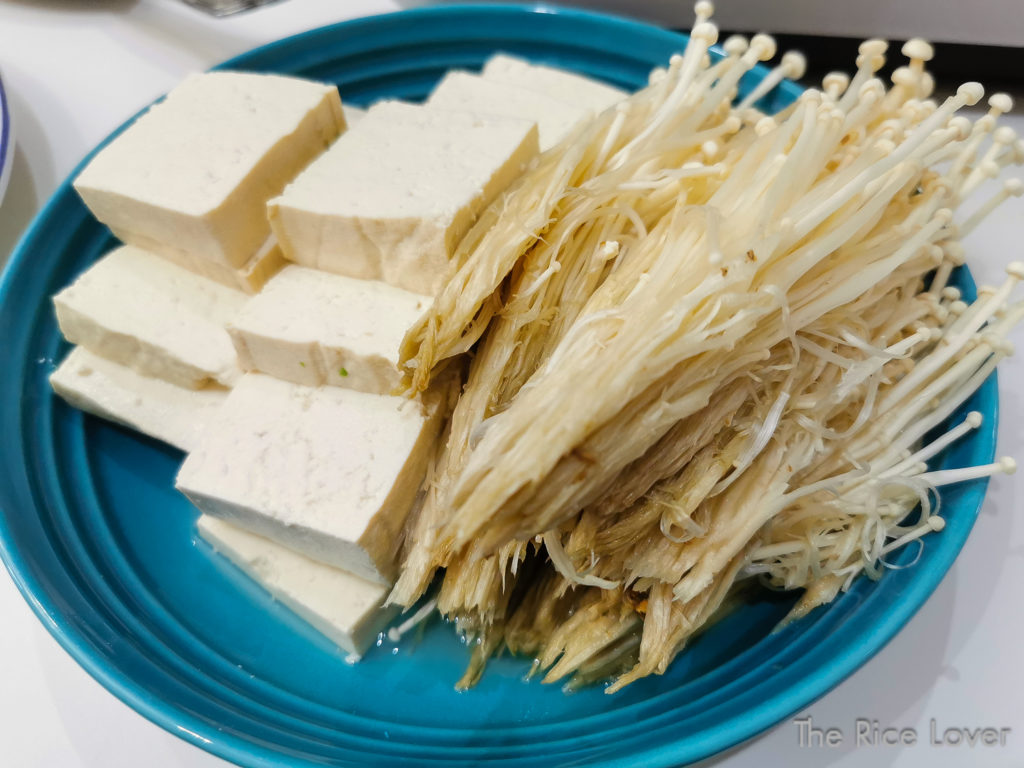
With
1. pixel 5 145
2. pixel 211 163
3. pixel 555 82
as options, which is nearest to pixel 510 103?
pixel 555 82

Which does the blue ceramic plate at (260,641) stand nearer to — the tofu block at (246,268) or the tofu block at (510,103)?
the tofu block at (246,268)

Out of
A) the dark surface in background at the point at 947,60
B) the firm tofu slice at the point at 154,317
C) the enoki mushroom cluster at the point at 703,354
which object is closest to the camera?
the enoki mushroom cluster at the point at 703,354

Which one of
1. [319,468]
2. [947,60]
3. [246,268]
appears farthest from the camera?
[947,60]

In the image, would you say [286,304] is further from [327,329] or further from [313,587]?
[313,587]

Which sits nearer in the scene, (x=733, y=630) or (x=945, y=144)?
(x=945, y=144)

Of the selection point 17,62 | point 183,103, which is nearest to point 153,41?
point 17,62

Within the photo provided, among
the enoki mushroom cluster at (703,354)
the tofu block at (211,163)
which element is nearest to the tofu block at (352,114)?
the tofu block at (211,163)

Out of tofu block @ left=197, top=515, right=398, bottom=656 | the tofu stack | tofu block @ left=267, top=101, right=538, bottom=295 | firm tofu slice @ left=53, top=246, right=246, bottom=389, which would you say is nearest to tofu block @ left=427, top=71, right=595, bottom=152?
the tofu stack

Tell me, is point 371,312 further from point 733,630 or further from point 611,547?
point 733,630
